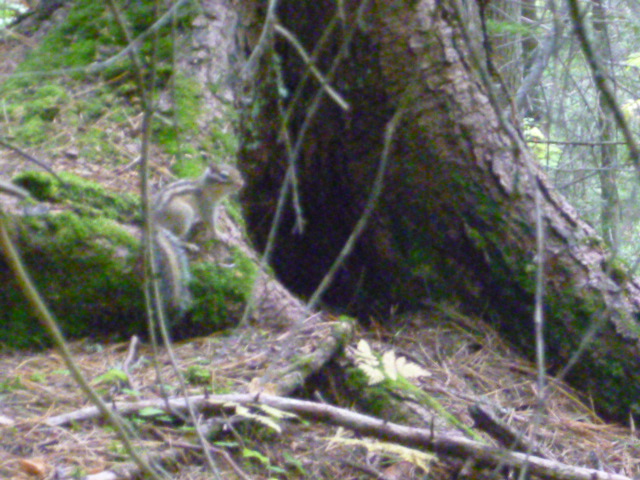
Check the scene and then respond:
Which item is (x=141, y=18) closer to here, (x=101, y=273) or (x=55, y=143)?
(x=55, y=143)

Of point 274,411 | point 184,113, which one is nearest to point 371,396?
point 274,411

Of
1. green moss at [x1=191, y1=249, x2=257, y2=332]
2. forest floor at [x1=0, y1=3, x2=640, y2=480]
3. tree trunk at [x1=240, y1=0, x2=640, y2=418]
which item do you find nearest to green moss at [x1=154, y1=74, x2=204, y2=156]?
forest floor at [x1=0, y1=3, x2=640, y2=480]

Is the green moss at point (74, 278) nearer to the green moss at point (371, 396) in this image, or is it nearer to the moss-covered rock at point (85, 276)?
the moss-covered rock at point (85, 276)

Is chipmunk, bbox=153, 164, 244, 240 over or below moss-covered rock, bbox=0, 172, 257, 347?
over

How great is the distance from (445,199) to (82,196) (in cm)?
173

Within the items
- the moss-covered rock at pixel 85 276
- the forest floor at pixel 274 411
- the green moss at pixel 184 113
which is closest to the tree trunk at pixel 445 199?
the forest floor at pixel 274 411

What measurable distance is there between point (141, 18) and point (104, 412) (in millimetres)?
3585

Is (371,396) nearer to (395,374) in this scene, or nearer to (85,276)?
(395,374)

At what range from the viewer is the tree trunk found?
138 inches

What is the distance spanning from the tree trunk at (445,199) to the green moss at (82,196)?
2.84 feet

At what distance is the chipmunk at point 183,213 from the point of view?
3.30 meters

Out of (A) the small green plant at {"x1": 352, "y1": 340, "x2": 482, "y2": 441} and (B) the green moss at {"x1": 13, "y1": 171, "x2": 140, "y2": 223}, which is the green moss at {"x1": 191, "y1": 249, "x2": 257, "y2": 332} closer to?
(B) the green moss at {"x1": 13, "y1": 171, "x2": 140, "y2": 223}

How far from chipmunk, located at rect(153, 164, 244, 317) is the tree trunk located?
45 centimetres

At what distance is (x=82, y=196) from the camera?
3217 millimetres
